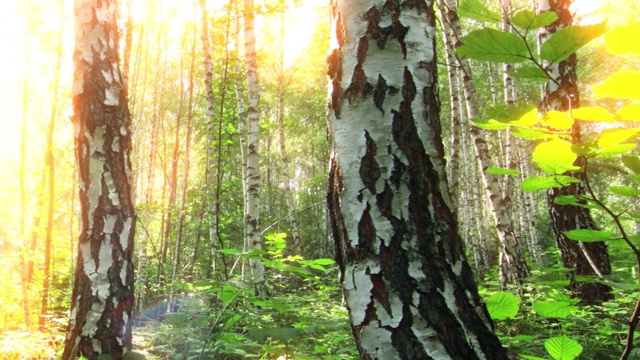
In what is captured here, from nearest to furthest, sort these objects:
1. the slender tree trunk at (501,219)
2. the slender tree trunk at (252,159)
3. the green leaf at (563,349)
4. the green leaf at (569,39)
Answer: the green leaf at (569,39)
the green leaf at (563,349)
the slender tree trunk at (501,219)
the slender tree trunk at (252,159)

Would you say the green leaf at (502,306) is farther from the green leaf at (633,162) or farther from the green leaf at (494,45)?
the green leaf at (494,45)

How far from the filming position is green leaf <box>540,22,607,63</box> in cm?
67

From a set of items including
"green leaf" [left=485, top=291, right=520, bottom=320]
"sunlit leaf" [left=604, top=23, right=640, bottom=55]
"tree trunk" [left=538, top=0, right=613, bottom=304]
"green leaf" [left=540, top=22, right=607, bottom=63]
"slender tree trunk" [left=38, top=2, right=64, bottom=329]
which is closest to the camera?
"sunlit leaf" [left=604, top=23, right=640, bottom=55]

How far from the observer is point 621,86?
588 mm

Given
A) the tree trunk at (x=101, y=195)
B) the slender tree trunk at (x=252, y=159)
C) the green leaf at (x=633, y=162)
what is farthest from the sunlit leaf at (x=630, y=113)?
the slender tree trunk at (x=252, y=159)

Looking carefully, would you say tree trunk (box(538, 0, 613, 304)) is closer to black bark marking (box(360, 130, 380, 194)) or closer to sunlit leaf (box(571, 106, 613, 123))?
black bark marking (box(360, 130, 380, 194))

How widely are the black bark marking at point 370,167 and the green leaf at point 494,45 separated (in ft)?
1.27

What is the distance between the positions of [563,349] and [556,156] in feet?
1.54

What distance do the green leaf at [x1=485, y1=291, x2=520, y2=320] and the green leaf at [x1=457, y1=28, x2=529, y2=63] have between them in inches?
26.5

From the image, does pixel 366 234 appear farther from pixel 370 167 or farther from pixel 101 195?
pixel 101 195

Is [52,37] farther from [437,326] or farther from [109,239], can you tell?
[437,326]

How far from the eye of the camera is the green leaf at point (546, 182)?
2.37ft

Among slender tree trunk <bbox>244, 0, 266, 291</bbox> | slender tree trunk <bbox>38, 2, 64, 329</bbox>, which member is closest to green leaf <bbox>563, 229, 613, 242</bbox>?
slender tree trunk <bbox>244, 0, 266, 291</bbox>

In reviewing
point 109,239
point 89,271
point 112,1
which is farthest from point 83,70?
point 89,271
